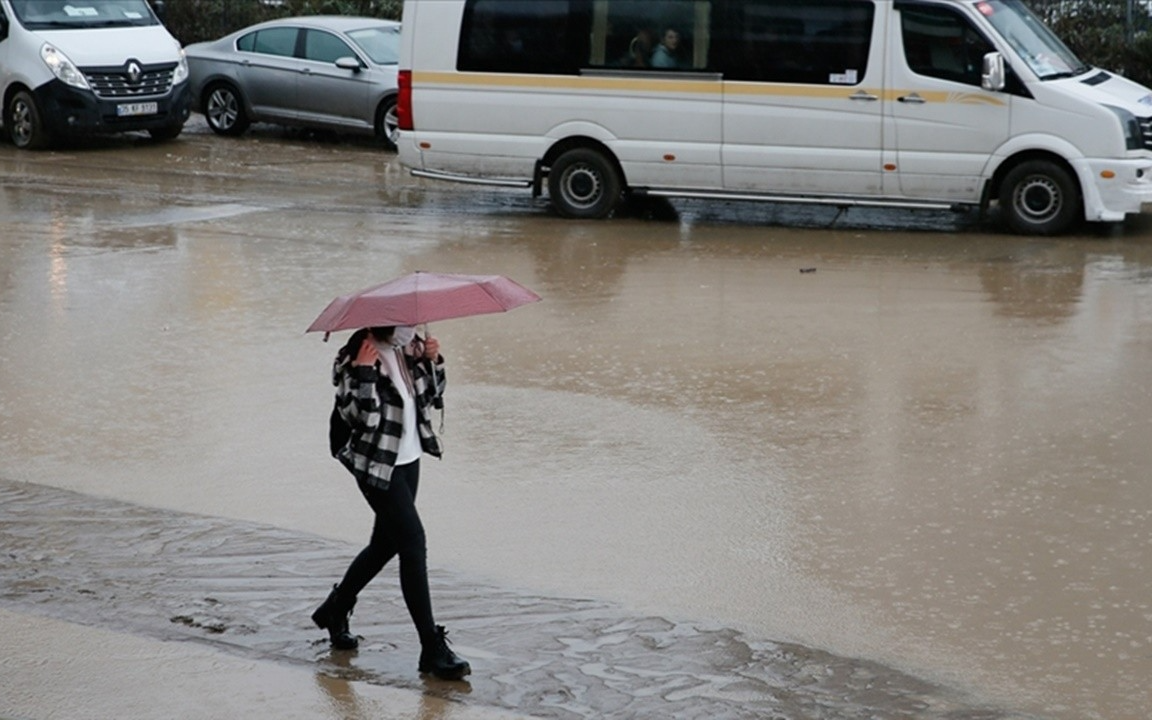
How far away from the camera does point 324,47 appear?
20750 mm

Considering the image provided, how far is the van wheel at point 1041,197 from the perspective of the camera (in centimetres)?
1464

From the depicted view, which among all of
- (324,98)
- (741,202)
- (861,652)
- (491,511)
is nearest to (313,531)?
(491,511)

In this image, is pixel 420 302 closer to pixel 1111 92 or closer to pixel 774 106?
pixel 774 106

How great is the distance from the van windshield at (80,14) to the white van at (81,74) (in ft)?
0.04

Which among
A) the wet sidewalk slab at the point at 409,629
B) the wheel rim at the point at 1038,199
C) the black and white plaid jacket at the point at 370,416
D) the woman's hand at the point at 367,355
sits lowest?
the wet sidewalk slab at the point at 409,629

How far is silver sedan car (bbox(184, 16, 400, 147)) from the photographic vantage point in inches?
802

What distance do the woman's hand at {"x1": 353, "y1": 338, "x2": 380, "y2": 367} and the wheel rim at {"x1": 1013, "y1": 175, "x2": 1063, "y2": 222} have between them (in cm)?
1001

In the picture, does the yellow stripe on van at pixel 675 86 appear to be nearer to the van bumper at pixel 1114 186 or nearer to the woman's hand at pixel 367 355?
the van bumper at pixel 1114 186

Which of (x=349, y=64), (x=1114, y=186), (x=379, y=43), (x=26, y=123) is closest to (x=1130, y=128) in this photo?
Answer: (x=1114, y=186)

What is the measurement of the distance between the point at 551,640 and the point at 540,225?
32.0 ft

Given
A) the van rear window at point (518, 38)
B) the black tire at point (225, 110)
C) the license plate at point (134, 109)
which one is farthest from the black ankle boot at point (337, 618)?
the black tire at point (225, 110)

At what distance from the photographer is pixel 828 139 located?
49.7 feet

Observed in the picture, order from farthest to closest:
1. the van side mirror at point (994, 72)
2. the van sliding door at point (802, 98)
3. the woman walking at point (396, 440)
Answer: the van sliding door at point (802, 98) → the van side mirror at point (994, 72) → the woman walking at point (396, 440)

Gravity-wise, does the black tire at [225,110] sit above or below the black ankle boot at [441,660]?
above
